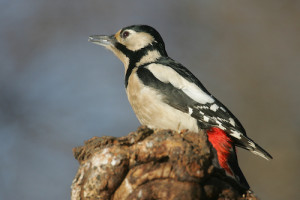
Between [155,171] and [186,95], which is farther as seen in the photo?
[186,95]

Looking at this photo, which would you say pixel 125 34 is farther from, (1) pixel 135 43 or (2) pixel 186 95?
(2) pixel 186 95

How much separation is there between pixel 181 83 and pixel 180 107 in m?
0.29

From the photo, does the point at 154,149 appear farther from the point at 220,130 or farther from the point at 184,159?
the point at 220,130

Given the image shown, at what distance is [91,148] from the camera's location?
222 centimetres

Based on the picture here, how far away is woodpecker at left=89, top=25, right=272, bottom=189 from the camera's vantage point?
3396 millimetres

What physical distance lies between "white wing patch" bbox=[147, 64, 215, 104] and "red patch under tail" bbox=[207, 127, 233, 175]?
0.31 m

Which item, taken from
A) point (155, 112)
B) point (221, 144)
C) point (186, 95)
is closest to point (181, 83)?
point (186, 95)

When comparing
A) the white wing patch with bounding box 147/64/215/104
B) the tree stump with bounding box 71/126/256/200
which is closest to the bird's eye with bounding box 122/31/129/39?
the white wing patch with bounding box 147/64/215/104

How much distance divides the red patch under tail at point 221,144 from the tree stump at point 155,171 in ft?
3.78

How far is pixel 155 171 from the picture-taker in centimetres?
193

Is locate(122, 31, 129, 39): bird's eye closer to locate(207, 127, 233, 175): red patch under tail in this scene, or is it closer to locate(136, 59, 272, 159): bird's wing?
locate(136, 59, 272, 159): bird's wing

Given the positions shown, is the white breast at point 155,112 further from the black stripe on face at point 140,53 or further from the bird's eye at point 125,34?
the bird's eye at point 125,34

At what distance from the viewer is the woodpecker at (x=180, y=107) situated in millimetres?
3396

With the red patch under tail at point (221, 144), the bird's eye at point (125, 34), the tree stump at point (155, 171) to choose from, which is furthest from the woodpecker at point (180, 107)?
the tree stump at point (155, 171)
